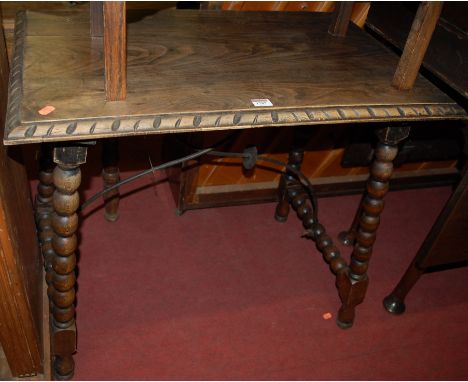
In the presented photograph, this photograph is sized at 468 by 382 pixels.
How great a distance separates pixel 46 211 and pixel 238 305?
0.76 m

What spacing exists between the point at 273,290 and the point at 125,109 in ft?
3.61

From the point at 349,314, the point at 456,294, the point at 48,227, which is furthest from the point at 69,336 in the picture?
the point at 456,294

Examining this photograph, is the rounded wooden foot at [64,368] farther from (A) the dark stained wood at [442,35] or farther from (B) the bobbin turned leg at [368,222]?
(A) the dark stained wood at [442,35]

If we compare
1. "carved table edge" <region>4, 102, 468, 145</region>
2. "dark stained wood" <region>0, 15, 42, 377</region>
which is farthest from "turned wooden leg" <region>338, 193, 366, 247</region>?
"dark stained wood" <region>0, 15, 42, 377</region>

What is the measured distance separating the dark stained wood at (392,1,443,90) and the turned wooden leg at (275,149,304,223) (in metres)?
0.71

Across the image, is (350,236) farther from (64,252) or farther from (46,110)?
(46,110)

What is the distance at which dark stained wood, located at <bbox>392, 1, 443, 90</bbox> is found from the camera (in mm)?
1273

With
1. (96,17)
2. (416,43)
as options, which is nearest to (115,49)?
(96,17)

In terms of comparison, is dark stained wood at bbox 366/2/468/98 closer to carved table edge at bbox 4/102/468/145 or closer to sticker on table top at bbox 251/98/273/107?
carved table edge at bbox 4/102/468/145

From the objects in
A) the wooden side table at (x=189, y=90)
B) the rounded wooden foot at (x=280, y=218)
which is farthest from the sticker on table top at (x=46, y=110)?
the rounded wooden foot at (x=280, y=218)

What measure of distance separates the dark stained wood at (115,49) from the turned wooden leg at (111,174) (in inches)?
28.5

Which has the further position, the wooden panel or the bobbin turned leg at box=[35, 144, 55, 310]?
the wooden panel

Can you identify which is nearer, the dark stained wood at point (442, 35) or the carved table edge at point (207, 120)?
the carved table edge at point (207, 120)

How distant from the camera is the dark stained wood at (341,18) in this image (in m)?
1.58
